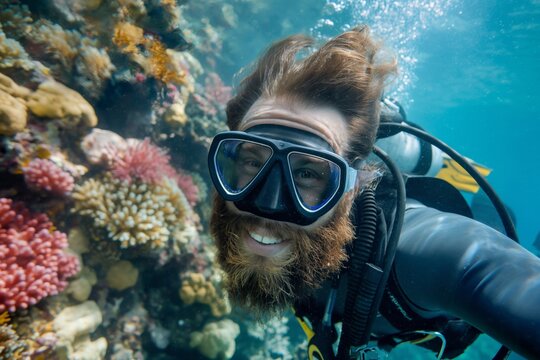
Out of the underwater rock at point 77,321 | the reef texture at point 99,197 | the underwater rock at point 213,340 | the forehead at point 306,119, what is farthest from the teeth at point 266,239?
the underwater rock at point 213,340

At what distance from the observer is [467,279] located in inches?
64.9

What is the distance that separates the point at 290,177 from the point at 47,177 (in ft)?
10.8

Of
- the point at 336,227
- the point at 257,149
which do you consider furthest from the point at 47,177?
the point at 336,227

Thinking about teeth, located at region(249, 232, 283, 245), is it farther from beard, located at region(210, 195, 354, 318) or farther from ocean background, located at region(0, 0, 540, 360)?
ocean background, located at region(0, 0, 540, 360)

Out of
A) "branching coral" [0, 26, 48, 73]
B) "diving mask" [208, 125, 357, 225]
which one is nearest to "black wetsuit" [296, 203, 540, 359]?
"diving mask" [208, 125, 357, 225]

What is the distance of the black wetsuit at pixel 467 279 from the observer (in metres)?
1.41

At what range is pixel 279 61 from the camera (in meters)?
2.80

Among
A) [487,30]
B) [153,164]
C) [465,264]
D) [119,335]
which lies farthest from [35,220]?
[487,30]

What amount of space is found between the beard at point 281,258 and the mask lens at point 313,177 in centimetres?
18

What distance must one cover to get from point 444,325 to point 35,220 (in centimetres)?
436

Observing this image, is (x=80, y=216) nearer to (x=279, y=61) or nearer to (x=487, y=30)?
(x=279, y=61)

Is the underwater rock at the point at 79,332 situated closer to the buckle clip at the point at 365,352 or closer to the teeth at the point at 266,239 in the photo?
the teeth at the point at 266,239

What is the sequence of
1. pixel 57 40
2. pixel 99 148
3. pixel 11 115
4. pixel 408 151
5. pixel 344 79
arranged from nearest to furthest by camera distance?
1. pixel 344 79
2. pixel 11 115
3. pixel 408 151
4. pixel 99 148
5. pixel 57 40

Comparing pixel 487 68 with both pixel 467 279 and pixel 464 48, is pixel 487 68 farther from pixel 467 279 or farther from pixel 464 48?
pixel 467 279
